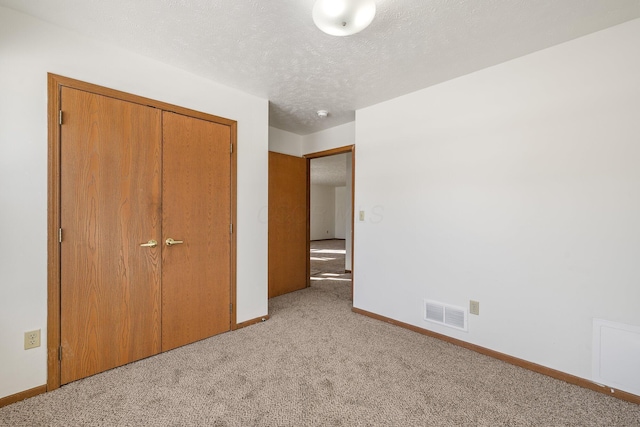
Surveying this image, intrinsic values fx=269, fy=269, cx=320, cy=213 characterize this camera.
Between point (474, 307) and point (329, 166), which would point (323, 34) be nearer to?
point (474, 307)

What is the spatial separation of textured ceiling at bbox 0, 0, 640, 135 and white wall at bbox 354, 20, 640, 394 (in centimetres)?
26

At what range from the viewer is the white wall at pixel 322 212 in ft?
36.4

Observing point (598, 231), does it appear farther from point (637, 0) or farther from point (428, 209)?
point (637, 0)

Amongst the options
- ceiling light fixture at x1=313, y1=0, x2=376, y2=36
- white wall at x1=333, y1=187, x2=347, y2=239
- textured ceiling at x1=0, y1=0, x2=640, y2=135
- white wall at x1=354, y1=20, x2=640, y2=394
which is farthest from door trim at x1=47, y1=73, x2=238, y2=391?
white wall at x1=333, y1=187, x2=347, y2=239

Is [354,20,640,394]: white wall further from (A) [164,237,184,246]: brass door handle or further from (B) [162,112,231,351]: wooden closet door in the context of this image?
(A) [164,237,184,246]: brass door handle

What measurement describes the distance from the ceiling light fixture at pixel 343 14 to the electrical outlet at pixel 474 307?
2371mm

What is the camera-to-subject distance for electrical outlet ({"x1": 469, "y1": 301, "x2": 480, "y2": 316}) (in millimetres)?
2395

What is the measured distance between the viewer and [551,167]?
2.04m

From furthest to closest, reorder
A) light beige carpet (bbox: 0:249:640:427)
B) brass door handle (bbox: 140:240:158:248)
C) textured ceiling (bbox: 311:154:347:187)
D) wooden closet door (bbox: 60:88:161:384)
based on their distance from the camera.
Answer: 1. textured ceiling (bbox: 311:154:347:187)
2. brass door handle (bbox: 140:240:158:248)
3. wooden closet door (bbox: 60:88:161:384)
4. light beige carpet (bbox: 0:249:640:427)

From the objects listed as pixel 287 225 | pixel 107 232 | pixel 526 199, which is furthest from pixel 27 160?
pixel 526 199

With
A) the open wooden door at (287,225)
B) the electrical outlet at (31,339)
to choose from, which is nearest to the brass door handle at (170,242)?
the electrical outlet at (31,339)

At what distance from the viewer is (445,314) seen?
2.58 m

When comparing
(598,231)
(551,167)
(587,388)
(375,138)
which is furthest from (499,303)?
(375,138)

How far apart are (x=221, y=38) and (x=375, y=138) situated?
6.15 feet
